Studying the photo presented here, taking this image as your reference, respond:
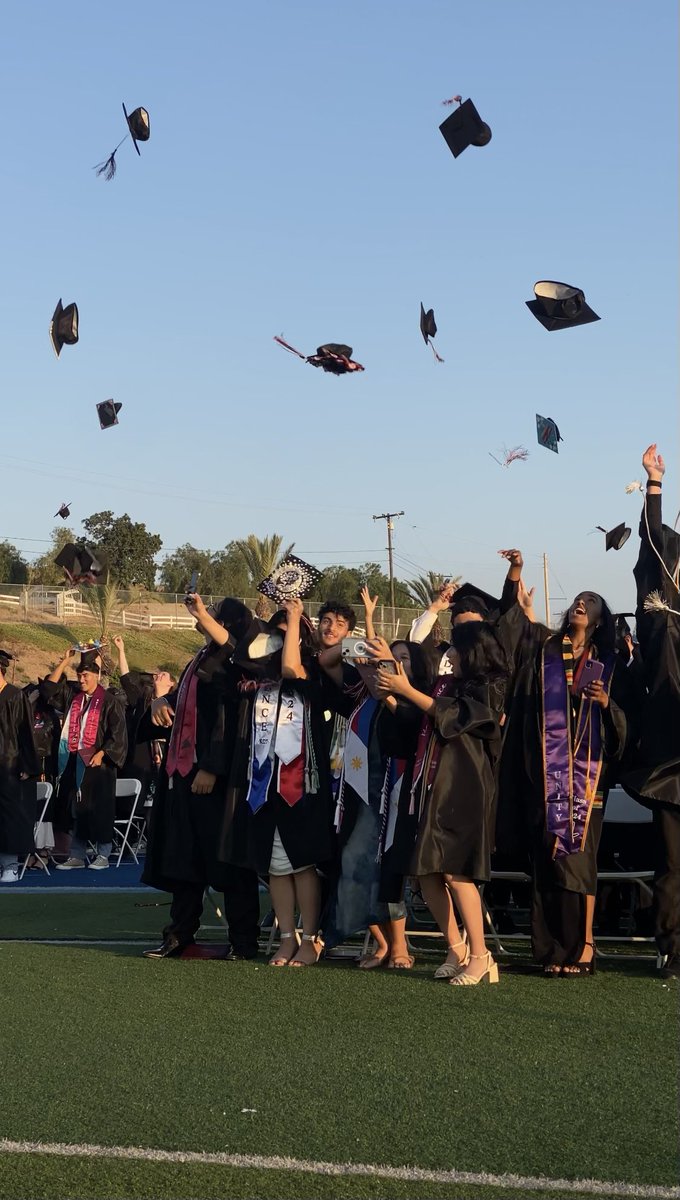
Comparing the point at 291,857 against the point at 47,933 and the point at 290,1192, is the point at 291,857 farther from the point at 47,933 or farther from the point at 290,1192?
the point at 290,1192

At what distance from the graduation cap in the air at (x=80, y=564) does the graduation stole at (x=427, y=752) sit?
6439 millimetres

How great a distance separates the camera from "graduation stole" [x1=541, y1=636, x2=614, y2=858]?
22.4 ft

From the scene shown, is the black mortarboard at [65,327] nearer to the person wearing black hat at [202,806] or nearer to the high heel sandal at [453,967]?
the person wearing black hat at [202,806]

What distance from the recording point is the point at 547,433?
376 inches

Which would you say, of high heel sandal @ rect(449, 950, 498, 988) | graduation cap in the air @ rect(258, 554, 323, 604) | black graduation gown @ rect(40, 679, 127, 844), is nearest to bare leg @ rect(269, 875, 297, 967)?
high heel sandal @ rect(449, 950, 498, 988)

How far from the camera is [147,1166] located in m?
3.89

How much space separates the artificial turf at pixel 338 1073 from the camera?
3955 millimetres

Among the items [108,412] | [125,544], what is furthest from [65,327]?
[125,544]

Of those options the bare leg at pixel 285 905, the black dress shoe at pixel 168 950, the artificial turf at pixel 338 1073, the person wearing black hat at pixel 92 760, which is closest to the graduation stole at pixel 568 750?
the artificial turf at pixel 338 1073

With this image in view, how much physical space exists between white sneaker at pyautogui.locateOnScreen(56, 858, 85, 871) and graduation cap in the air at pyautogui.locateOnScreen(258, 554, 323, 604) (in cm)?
712

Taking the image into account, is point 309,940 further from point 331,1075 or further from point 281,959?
point 331,1075

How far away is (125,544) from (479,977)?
4844cm

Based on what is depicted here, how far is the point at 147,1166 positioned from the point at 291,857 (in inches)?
140

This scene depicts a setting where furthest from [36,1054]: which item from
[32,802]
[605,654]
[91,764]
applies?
[91,764]
